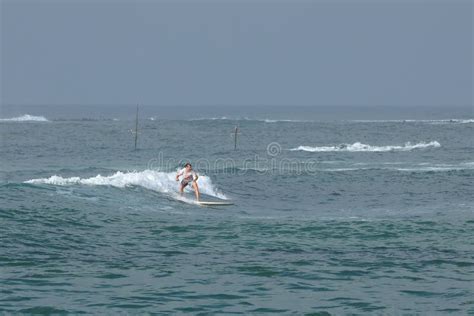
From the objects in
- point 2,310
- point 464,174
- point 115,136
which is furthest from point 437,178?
point 115,136

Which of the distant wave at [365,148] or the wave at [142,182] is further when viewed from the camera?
the distant wave at [365,148]

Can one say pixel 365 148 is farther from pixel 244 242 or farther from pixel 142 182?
pixel 244 242

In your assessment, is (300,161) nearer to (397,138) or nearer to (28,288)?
(397,138)

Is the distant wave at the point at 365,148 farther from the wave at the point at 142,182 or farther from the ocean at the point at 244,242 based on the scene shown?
the wave at the point at 142,182

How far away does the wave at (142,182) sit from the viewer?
30.5 metres

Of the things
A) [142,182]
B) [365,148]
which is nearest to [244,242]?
[142,182]

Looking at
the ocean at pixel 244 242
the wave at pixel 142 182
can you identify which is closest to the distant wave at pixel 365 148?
the ocean at pixel 244 242

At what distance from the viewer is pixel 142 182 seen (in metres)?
32.3

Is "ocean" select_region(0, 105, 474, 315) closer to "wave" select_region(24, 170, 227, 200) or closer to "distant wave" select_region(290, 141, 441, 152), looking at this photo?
"wave" select_region(24, 170, 227, 200)

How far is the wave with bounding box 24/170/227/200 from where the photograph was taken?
1200 inches

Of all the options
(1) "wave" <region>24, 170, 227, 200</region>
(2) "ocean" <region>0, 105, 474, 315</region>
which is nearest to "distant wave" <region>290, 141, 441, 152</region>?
(2) "ocean" <region>0, 105, 474, 315</region>

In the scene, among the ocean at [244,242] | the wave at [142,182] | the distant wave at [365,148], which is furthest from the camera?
the distant wave at [365,148]

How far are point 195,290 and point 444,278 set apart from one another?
4894 mm

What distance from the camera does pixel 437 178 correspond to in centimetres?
3609
